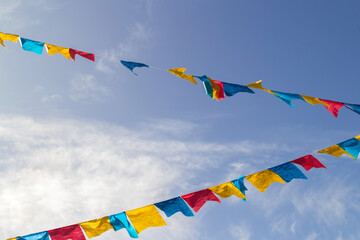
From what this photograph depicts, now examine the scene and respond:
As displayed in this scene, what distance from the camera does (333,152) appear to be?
21.8 feet

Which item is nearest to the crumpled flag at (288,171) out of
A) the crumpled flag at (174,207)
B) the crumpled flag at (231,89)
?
the crumpled flag at (231,89)

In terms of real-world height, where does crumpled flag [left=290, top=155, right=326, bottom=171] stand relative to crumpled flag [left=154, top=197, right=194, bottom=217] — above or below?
below

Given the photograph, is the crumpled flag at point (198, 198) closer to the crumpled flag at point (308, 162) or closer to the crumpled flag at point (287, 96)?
the crumpled flag at point (308, 162)

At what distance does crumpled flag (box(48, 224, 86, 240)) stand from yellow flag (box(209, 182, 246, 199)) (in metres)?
2.71

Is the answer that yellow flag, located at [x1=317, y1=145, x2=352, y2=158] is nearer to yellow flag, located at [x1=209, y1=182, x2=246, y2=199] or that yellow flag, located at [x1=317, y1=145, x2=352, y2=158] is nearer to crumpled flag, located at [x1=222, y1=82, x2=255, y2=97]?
yellow flag, located at [x1=209, y1=182, x2=246, y2=199]

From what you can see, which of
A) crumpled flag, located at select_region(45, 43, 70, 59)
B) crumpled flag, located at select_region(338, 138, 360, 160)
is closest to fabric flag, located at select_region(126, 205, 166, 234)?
crumpled flag, located at select_region(45, 43, 70, 59)

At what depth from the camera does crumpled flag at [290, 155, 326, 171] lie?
666 centimetres

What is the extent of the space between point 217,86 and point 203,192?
232 cm

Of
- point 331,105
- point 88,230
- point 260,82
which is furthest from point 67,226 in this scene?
point 331,105

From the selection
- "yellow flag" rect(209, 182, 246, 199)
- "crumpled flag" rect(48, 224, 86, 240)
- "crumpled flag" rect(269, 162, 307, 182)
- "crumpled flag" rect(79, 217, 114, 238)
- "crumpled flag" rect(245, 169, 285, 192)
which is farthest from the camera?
"crumpled flag" rect(269, 162, 307, 182)

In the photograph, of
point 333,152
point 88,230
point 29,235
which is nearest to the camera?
point 29,235

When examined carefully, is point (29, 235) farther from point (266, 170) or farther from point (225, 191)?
point (266, 170)

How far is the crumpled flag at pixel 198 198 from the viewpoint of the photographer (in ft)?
19.6

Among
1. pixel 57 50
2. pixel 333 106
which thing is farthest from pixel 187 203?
pixel 57 50
